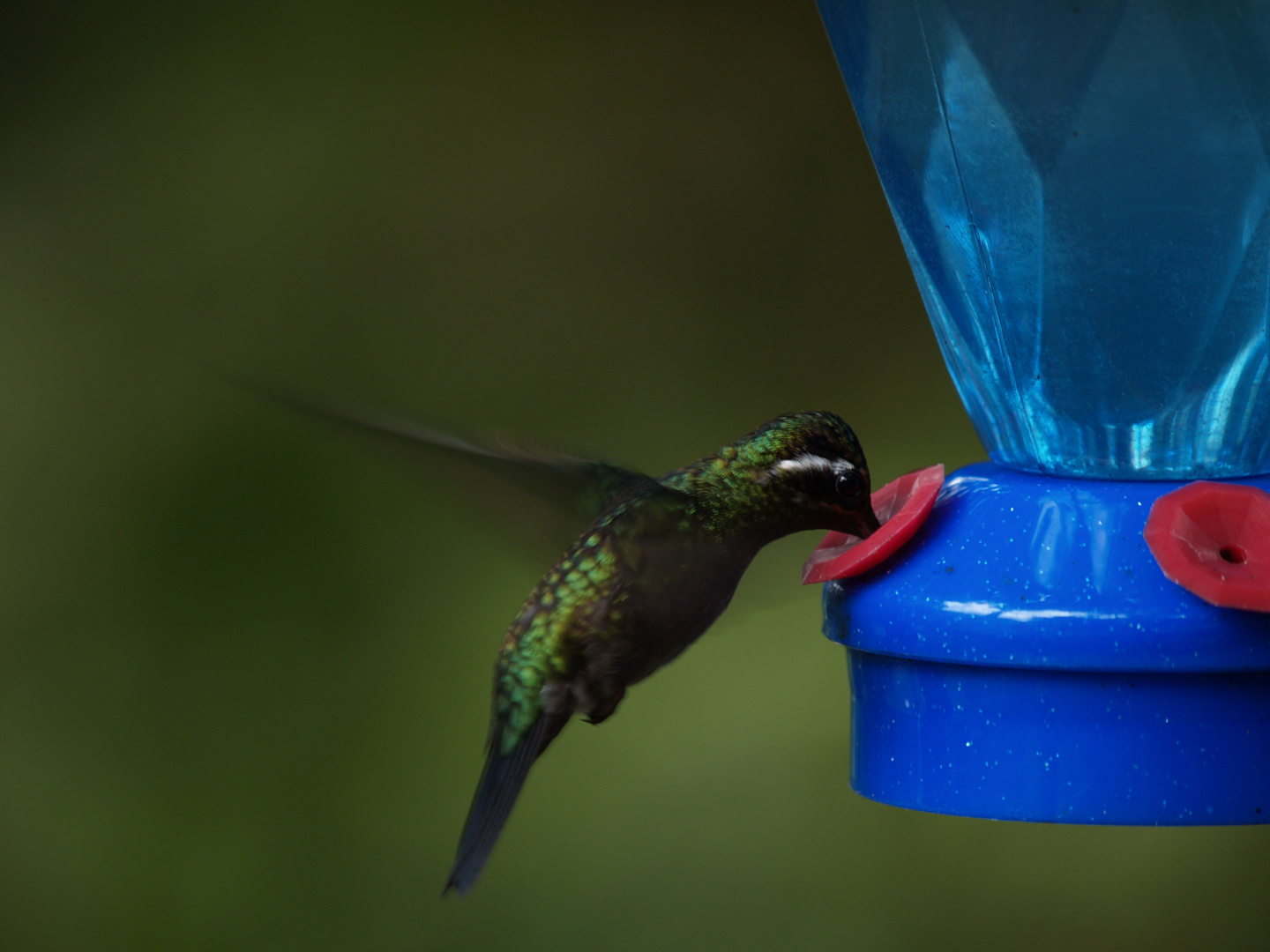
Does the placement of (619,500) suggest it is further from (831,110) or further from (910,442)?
(831,110)

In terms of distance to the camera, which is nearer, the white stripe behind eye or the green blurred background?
the white stripe behind eye

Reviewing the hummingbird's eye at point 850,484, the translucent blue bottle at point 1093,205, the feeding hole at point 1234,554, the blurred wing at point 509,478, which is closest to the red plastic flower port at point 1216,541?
the feeding hole at point 1234,554

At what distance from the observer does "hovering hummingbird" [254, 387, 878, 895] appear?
1270 millimetres

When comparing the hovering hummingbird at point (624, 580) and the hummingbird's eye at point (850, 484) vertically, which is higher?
the hummingbird's eye at point (850, 484)

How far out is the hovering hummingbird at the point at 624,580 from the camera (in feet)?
4.17

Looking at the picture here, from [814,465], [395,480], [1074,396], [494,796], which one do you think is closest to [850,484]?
[814,465]

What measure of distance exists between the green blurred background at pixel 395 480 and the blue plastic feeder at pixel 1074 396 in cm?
168

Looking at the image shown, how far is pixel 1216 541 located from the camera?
96cm

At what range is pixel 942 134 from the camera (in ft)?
3.68

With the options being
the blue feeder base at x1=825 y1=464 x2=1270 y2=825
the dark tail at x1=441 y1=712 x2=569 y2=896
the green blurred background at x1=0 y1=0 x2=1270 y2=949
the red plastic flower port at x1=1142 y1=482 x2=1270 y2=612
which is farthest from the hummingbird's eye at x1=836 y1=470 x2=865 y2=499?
the green blurred background at x1=0 y1=0 x2=1270 y2=949

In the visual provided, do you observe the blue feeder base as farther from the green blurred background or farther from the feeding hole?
the green blurred background

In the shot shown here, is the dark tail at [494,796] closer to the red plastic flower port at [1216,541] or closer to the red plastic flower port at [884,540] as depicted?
the red plastic flower port at [884,540]

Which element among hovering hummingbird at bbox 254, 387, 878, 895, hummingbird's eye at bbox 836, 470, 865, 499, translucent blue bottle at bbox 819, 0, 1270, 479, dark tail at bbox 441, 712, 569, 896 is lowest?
dark tail at bbox 441, 712, 569, 896

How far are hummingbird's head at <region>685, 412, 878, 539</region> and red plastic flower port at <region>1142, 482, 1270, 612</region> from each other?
26 cm
